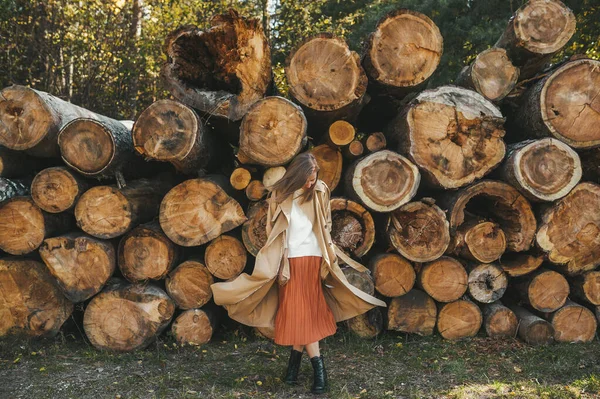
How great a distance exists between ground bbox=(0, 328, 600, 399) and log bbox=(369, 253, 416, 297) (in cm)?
49

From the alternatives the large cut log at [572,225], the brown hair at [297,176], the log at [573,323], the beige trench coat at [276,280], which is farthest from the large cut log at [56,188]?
the log at [573,323]

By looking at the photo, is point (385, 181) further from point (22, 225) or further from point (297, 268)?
point (22, 225)

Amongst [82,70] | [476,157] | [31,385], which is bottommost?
[31,385]

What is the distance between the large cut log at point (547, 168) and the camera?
3980 millimetres

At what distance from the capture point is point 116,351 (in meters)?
4.23

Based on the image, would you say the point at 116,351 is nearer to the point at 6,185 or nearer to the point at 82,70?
the point at 6,185

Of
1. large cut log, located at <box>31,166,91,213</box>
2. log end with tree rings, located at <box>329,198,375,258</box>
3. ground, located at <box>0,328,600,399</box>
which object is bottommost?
ground, located at <box>0,328,600,399</box>

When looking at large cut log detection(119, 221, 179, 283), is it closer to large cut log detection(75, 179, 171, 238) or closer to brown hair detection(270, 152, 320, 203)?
large cut log detection(75, 179, 171, 238)

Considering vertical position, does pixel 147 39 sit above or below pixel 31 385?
above

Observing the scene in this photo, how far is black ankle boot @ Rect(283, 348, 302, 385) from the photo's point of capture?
3568mm

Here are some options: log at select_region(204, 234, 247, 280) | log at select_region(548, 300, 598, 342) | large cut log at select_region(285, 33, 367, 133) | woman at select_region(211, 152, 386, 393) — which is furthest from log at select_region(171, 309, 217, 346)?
log at select_region(548, 300, 598, 342)

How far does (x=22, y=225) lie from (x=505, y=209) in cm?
409

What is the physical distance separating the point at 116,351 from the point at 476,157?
11.2ft

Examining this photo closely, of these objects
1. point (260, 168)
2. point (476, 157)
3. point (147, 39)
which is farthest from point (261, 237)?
point (147, 39)
